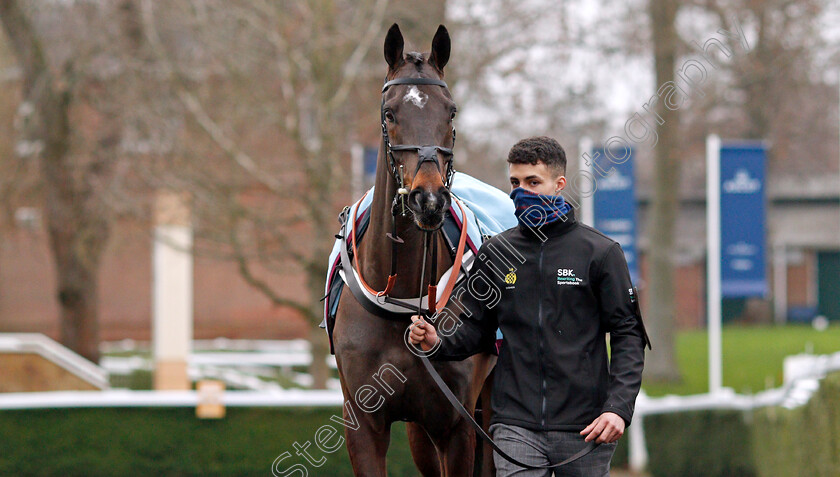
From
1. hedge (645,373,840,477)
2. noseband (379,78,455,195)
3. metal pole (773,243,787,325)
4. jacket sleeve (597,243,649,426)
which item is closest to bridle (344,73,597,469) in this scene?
noseband (379,78,455,195)

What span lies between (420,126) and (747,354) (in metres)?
21.3

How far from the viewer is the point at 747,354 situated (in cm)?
2328

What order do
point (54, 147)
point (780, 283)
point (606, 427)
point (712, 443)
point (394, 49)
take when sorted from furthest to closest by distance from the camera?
point (780, 283)
point (54, 147)
point (712, 443)
point (394, 49)
point (606, 427)

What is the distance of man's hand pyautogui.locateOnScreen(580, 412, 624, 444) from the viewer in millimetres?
3229

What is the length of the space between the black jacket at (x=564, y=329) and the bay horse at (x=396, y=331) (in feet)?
1.62

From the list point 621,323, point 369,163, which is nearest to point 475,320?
point 621,323

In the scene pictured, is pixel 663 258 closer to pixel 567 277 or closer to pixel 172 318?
pixel 172 318

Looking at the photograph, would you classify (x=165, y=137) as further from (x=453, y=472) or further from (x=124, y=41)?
(x=453, y=472)

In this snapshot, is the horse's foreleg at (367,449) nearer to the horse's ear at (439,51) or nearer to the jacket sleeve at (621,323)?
the jacket sleeve at (621,323)

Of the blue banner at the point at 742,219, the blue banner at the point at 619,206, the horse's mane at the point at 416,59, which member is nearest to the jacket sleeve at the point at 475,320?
the horse's mane at the point at 416,59

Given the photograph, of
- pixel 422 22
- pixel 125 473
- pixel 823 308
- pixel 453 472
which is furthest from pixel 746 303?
pixel 453 472

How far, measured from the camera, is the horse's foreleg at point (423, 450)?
451 cm

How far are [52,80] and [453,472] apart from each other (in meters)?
A: 11.5

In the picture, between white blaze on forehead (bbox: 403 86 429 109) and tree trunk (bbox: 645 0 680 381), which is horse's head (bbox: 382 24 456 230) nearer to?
white blaze on forehead (bbox: 403 86 429 109)
